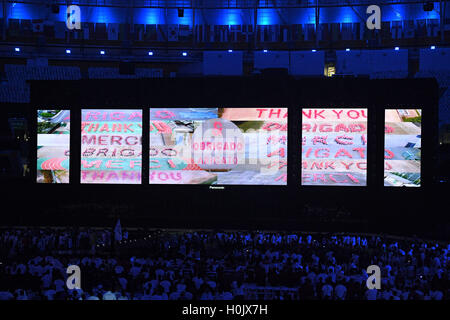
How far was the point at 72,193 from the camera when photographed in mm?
24891

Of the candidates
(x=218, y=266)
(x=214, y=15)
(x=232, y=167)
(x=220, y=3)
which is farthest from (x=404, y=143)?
(x=214, y=15)

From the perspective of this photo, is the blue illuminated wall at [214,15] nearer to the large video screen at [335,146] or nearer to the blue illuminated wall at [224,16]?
the blue illuminated wall at [224,16]

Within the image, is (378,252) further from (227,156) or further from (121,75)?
(121,75)

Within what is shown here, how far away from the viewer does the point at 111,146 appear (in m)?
24.7

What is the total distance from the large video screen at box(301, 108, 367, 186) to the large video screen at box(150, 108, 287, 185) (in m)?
1.13

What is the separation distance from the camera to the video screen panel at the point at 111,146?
24562mm

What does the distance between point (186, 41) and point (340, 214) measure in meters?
17.1

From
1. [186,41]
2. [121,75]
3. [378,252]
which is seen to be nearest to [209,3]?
[186,41]

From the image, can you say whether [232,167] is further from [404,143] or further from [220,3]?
[220,3]

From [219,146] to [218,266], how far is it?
375 inches

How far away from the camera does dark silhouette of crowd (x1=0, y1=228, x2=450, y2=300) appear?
41.9 ft

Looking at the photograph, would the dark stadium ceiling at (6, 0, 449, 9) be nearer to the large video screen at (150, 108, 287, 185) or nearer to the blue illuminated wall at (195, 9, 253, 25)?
the blue illuminated wall at (195, 9, 253, 25)

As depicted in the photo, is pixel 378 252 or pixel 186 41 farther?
pixel 186 41

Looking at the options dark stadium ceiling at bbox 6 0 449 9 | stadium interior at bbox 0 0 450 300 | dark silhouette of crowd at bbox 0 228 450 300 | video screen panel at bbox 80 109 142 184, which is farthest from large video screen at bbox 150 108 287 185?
dark stadium ceiling at bbox 6 0 449 9
